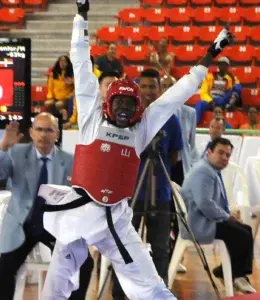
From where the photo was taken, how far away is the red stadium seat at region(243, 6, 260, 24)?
12992mm

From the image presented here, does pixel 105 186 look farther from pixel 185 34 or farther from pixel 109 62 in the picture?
pixel 185 34

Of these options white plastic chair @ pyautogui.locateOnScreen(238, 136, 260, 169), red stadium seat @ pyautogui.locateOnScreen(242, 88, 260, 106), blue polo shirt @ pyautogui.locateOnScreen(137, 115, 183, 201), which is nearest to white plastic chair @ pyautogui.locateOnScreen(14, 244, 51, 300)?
blue polo shirt @ pyautogui.locateOnScreen(137, 115, 183, 201)

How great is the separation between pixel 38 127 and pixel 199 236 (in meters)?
1.57

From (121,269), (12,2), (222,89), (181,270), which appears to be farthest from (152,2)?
(121,269)

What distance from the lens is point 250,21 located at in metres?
13.0

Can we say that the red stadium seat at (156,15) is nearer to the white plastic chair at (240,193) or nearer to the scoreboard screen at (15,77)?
the white plastic chair at (240,193)

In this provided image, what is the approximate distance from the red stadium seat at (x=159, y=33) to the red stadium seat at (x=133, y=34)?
0.13 meters

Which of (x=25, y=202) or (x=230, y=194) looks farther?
(x=230, y=194)

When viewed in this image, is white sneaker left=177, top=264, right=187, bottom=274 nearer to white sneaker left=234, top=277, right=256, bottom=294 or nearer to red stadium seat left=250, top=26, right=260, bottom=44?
white sneaker left=234, top=277, right=256, bottom=294

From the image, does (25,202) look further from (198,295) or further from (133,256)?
(198,295)

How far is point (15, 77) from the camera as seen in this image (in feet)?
15.4

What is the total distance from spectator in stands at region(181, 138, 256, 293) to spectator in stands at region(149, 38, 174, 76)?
5.66 m

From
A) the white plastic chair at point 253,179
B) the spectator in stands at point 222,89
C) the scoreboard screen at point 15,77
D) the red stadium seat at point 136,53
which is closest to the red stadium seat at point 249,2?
the red stadium seat at point 136,53

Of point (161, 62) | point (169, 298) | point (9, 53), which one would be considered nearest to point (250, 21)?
point (161, 62)
